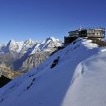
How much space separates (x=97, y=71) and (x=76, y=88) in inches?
85.9

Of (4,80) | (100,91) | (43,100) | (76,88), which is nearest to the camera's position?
(100,91)

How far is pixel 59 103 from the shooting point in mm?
10797

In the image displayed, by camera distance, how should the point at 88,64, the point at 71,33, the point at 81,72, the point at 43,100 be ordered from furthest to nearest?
the point at 71,33 < the point at 88,64 < the point at 81,72 < the point at 43,100

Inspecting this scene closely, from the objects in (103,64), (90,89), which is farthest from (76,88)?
(103,64)

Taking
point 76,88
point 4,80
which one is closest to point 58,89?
A: point 76,88

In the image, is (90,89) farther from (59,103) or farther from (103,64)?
(103,64)

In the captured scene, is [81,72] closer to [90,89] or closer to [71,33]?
[90,89]

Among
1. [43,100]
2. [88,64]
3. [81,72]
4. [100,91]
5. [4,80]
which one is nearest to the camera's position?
[100,91]

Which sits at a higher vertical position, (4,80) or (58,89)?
(58,89)

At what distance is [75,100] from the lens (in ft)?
34.0

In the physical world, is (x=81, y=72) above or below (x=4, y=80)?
above

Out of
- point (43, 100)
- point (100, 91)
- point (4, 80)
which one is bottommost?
point (4, 80)

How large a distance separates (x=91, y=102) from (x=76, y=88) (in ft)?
6.64

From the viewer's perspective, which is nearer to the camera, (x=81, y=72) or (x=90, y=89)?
(x=90, y=89)
